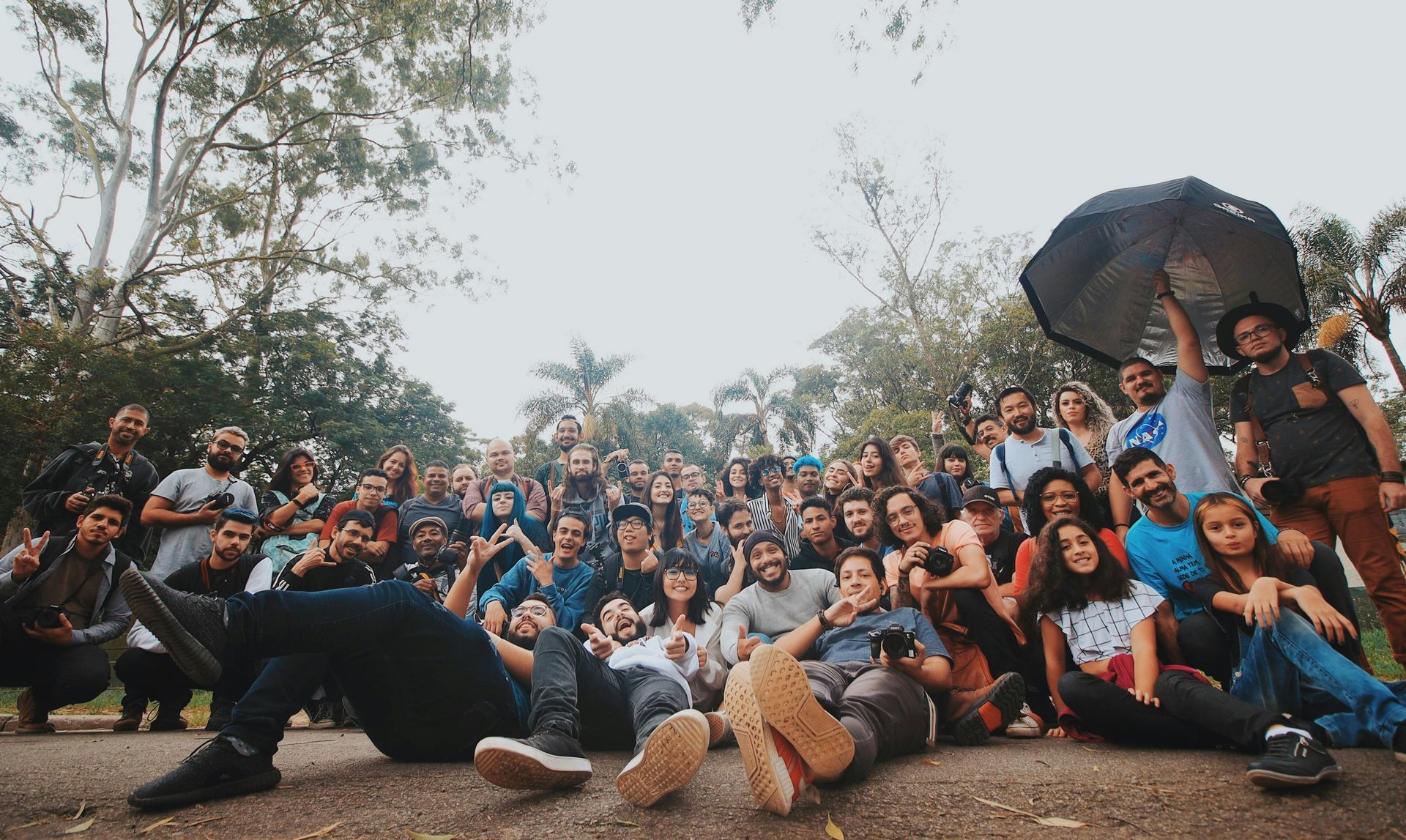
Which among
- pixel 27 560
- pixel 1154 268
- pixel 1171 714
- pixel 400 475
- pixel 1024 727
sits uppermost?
pixel 1154 268

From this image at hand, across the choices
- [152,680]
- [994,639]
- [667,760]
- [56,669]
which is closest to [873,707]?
[667,760]

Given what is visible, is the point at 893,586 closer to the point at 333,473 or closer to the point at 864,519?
the point at 864,519

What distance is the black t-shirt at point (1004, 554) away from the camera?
4.17 meters

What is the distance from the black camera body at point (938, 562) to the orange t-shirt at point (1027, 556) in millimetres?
441

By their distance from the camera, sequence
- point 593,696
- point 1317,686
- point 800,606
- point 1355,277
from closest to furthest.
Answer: point 1317,686, point 593,696, point 800,606, point 1355,277

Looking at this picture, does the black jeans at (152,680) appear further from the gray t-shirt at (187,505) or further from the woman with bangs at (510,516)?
the woman with bangs at (510,516)

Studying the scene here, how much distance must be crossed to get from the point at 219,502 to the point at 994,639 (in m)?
5.28

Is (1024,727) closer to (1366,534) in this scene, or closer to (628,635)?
(628,635)

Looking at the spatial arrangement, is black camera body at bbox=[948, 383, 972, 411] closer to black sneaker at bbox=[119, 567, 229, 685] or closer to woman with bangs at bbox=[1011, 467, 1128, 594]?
woman with bangs at bbox=[1011, 467, 1128, 594]

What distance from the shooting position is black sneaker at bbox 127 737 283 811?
183 centimetres

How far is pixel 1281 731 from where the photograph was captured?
1.91 m

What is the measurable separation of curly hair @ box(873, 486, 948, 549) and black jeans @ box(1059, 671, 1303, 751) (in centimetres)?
128

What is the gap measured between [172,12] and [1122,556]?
18.7 meters

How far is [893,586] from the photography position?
12.3 feet
